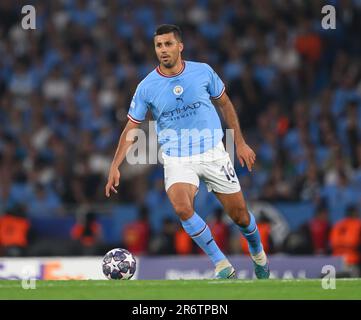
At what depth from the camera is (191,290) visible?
30.6ft

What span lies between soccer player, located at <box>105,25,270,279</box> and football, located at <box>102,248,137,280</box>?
0.88m

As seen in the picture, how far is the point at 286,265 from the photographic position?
48.7 ft

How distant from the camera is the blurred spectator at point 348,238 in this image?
1598cm

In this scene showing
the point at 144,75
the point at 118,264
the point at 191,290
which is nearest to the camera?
the point at 191,290

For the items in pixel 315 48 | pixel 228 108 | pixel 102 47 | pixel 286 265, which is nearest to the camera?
pixel 228 108

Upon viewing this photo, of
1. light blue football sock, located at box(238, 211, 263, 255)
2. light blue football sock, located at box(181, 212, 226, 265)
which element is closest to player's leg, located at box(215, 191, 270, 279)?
light blue football sock, located at box(238, 211, 263, 255)

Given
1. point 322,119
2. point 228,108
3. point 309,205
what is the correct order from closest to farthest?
point 228,108 < point 309,205 < point 322,119

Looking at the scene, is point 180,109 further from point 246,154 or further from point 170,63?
point 246,154

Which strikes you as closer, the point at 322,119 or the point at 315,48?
the point at 322,119

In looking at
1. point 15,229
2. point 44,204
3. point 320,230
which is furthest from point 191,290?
point 44,204

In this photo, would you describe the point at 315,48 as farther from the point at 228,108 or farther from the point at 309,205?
the point at 228,108

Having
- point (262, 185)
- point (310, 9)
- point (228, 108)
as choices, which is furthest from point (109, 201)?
point (228, 108)

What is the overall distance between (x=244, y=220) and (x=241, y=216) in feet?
0.21

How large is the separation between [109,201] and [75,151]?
56.7 inches
